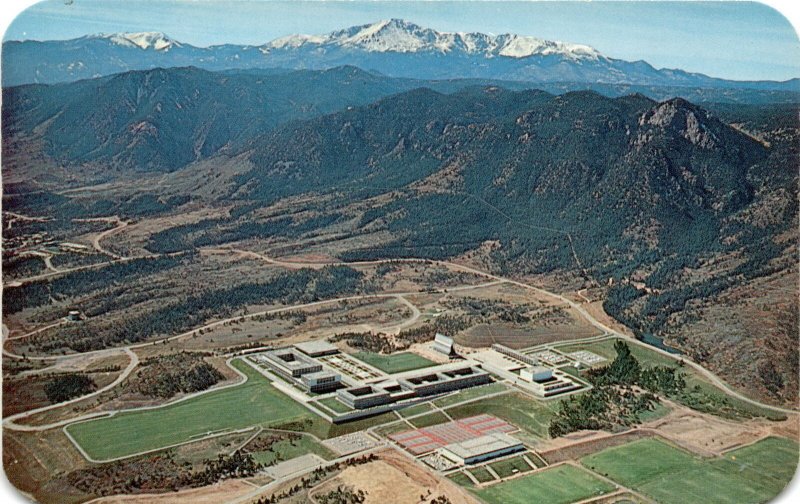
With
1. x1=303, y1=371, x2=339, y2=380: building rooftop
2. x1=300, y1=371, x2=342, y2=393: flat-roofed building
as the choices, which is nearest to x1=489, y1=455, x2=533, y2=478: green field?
x1=300, y1=371, x2=342, y2=393: flat-roofed building

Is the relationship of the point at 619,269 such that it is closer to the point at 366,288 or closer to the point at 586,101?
the point at 366,288

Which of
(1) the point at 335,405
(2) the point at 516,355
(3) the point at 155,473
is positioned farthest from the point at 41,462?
(2) the point at 516,355

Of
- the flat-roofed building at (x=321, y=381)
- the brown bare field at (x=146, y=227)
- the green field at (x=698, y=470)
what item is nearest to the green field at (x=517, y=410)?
the green field at (x=698, y=470)

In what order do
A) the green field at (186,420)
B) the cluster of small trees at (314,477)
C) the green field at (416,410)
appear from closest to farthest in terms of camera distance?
1. the cluster of small trees at (314,477)
2. the green field at (186,420)
3. the green field at (416,410)

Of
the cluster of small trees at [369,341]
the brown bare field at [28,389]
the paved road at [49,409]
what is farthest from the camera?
the cluster of small trees at [369,341]

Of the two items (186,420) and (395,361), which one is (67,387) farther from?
(395,361)

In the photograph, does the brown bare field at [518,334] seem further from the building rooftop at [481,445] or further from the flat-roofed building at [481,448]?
the flat-roofed building at [481,448]
